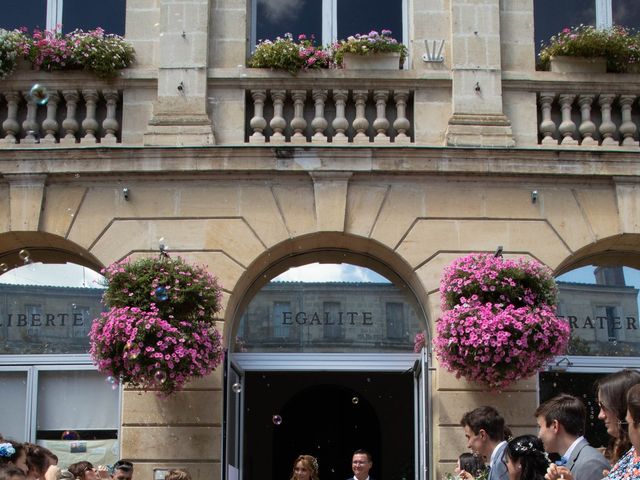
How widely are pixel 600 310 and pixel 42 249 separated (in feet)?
20.3

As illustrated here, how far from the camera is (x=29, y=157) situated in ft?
40.5

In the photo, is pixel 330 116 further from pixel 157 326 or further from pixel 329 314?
pixel 157 326

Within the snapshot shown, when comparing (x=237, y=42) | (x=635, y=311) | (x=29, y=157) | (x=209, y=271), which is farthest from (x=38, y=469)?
(x=635, y=311)

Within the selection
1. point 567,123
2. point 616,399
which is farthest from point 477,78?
point 616,399

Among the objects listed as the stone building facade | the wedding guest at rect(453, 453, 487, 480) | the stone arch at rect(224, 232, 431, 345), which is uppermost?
the stone building facade

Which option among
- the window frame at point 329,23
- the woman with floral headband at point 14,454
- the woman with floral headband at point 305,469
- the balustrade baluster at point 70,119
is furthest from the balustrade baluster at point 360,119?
the woman with floral headband at point 14,454

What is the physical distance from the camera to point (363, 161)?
40.2 feet

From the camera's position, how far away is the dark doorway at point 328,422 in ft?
58.3

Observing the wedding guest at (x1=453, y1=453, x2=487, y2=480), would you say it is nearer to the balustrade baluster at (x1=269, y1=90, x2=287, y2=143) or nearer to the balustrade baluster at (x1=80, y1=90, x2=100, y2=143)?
the balustrade baluster at (x1=269, y1=90, x2=287, y2=143)

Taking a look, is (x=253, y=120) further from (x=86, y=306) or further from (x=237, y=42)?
(x=86, y=306)

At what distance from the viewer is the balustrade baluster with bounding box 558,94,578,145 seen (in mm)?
12492

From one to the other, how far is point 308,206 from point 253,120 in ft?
3.62

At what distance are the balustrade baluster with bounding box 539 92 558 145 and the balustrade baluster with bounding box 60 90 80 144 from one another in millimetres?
4961

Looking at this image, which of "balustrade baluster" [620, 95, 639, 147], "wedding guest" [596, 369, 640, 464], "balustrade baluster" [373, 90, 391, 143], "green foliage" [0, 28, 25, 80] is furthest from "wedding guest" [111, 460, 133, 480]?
"balustrade baluster" [620, 95, 639, 147]
